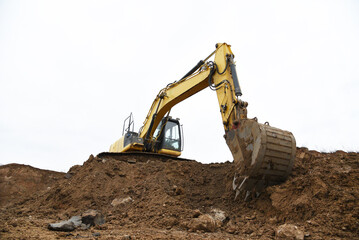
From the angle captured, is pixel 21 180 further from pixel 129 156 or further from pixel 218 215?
pixel 218 215

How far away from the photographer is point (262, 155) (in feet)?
14.5

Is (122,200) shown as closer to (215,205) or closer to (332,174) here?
(215,205)

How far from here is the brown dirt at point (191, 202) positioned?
12.0 ft

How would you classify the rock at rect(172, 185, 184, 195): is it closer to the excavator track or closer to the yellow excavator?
the yellow excavator

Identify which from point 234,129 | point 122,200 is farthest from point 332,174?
point 122,200

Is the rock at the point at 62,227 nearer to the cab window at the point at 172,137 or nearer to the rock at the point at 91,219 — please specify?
the rock at the point at 91,219

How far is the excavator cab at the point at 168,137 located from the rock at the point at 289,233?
6.57 meters

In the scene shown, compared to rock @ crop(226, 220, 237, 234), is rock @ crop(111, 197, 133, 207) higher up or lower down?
higher up

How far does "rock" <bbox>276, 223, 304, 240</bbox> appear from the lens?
3.35m

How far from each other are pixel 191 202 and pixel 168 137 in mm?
4835

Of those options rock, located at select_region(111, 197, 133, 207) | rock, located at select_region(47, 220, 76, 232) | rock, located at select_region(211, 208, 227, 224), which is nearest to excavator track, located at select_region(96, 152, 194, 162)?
rock, located at select_region(111, 197, 133, 207)

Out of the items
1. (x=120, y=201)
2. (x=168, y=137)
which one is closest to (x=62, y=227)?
(x=120, y=201)

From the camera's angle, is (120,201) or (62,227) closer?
(62,227)

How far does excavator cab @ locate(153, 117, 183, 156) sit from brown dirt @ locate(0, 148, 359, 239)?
7.31 feet
